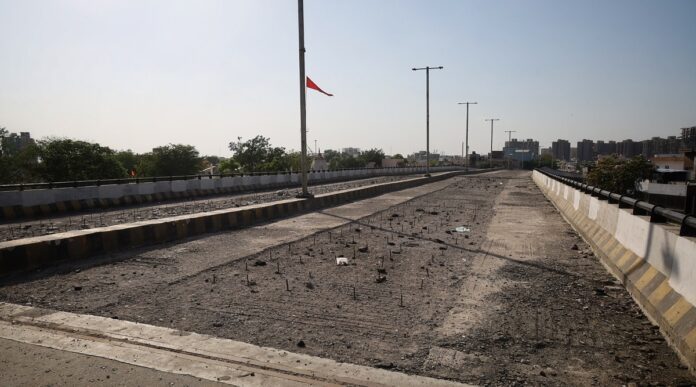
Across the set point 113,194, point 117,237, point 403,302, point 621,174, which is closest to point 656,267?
point 403,302

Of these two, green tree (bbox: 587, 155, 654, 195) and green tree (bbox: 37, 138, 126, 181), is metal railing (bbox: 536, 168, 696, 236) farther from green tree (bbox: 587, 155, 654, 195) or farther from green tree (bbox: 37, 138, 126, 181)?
green tree (bbox: 587, 155, 654, 195)

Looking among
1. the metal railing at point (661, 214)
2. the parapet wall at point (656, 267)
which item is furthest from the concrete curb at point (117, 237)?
the metal railing at point (661, 214)

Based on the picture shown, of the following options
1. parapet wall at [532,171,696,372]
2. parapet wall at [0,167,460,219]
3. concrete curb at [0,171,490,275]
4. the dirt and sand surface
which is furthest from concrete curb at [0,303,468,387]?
parapet wall at [0,167,460,219]

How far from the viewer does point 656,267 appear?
5176 millimetres

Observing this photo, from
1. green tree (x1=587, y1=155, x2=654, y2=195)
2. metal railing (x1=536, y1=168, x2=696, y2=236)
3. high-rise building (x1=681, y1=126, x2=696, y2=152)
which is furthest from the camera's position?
high-rise building (x1=681, y1=126, x2=696, y2=152)

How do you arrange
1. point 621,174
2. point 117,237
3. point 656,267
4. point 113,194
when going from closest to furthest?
point 656,267
point 117,237
point 113,194
point 621,174

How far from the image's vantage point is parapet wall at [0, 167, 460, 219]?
14414mm

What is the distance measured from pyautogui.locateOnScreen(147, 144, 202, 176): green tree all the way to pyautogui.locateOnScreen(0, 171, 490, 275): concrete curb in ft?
231

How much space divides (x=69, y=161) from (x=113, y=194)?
37219 mm

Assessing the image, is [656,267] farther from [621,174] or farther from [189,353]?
[621,174]

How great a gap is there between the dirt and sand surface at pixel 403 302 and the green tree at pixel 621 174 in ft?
242

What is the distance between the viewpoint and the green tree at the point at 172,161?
77.5m

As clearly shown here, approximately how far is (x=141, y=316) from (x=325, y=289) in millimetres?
2388

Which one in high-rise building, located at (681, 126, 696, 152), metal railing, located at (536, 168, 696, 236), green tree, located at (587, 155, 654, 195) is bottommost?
green tree, located at (587, 155, 654, 195)
